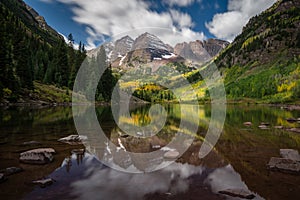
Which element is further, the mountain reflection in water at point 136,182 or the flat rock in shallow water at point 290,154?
the flat rock in shallow water at point 290,154

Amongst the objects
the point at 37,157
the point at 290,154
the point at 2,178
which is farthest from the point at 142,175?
the point at 290,154

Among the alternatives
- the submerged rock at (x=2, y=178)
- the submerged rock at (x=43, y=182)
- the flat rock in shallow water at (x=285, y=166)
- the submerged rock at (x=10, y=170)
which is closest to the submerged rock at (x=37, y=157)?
the submerged rock at (x=10, y=170)

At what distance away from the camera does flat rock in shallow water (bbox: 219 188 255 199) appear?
6862 mm

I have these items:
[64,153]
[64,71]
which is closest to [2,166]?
[64,153]

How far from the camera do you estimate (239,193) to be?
7012 mm

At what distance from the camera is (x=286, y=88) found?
4815 inches

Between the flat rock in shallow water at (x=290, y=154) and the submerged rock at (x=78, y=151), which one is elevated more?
the submerged rock at (x=78, y=151)

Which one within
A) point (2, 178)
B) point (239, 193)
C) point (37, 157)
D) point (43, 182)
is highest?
point (37, 157)

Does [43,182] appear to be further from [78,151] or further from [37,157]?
[78,151]

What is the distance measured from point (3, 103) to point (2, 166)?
45636 mm

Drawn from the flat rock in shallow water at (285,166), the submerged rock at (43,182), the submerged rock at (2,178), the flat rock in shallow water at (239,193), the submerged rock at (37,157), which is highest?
the submerged rock at (37,157)

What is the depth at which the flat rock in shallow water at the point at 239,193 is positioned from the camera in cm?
686

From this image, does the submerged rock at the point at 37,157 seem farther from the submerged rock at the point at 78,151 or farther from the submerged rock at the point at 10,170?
the submerged rock at the point at 78,151

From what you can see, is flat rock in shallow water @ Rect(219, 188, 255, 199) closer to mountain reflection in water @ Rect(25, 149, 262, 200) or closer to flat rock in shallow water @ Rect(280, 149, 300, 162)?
mountain reflection in water @ Rect(25, 149, 262, 200)
